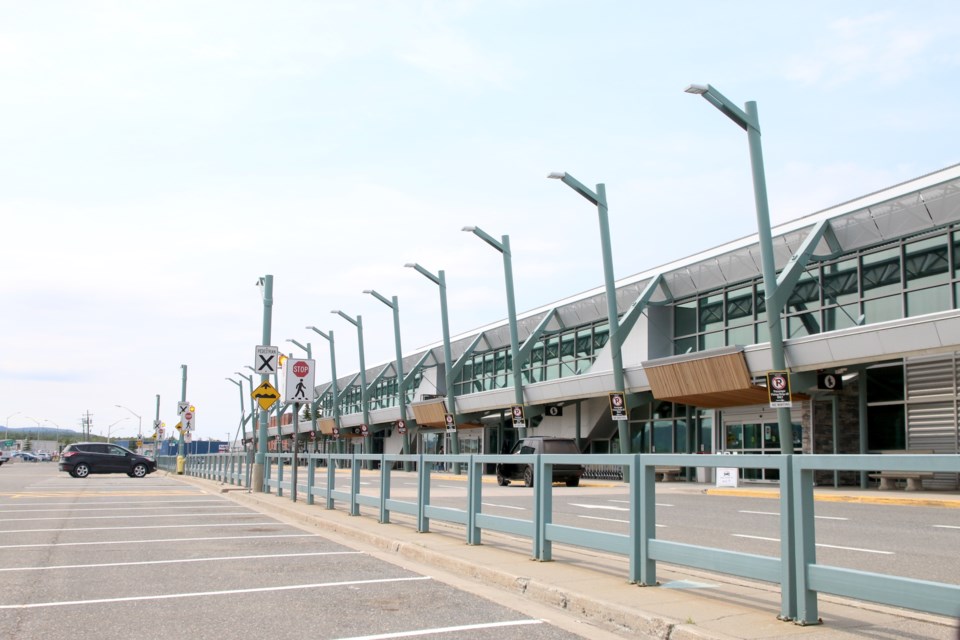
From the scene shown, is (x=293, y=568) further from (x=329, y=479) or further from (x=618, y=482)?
(x=329, y=479)

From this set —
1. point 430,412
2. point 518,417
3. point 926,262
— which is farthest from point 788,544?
point 430,412

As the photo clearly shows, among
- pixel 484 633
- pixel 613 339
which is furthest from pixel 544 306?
pixel 484 633

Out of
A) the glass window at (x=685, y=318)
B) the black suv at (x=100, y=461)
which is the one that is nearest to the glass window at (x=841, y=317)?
the glass window at (x=685, y=318)

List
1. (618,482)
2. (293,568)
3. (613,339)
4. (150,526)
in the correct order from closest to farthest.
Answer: (618,482)
(293,568)
(150,526)
(613,339)

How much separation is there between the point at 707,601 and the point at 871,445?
76.0 feet

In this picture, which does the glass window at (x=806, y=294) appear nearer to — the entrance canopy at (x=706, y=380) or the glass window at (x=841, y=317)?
the glass window at (x=841, y=317)

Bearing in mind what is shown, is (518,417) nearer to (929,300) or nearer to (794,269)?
(794,269)

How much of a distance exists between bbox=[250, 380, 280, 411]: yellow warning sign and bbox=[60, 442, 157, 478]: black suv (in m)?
21.1

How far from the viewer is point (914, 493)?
22984 millimetres

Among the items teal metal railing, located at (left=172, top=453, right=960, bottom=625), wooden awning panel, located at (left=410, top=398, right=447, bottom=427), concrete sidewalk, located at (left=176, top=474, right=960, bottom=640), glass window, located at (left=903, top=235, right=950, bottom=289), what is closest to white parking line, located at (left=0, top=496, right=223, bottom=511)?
teal metal railing, located at (left=172, top=453, right=960, bottom=625)

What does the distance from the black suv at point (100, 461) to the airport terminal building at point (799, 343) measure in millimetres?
15266

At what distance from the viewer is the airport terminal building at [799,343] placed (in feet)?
82.5

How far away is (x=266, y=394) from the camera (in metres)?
24.4

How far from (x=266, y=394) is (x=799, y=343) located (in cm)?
1470
